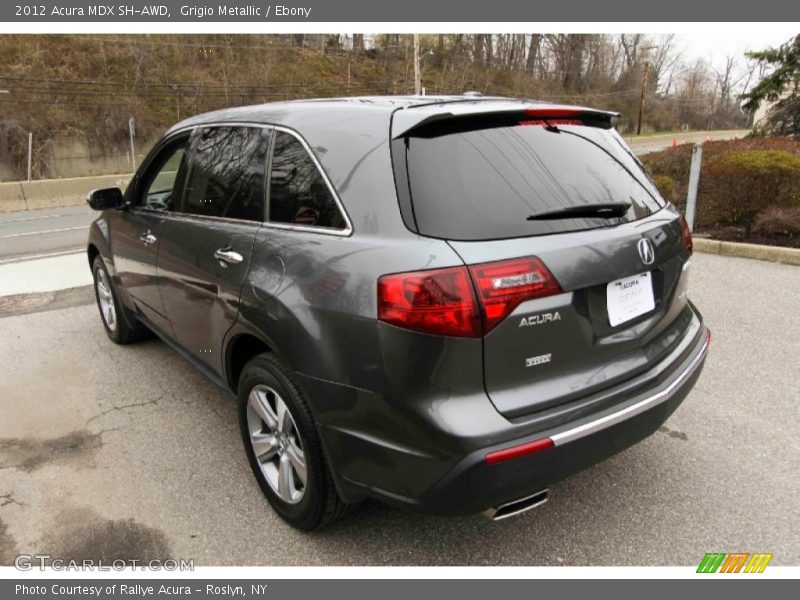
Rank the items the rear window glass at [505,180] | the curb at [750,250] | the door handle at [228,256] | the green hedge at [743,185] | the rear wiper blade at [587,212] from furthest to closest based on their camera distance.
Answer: the green hedge at [743,185] < the curb at [750,250] < the door handle at [228,256] < the rear wiper blade at [587,212] < the rear window glass at [505,180]

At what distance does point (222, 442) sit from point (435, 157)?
84.9 inches

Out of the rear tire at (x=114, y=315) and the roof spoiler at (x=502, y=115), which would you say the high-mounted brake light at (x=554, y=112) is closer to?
the roof spoiler at (x=502, y=115)

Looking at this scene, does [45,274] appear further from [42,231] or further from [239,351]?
[239,351]

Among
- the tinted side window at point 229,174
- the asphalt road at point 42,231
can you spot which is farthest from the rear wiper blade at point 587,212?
the asphalt road at point 42,231

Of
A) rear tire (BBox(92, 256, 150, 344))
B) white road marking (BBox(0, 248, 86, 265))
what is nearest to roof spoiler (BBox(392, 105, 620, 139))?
rear tire (BBox(92, 256, 150, 344))

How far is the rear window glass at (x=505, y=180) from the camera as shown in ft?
6.73

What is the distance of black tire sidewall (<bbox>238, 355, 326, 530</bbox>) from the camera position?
2324 millimetres

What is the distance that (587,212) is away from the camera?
2.27 m

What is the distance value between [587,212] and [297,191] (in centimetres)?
120

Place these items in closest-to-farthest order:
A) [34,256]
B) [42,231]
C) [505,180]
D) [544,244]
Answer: [544,244]
[505,180]
[34,256]
[42,231]

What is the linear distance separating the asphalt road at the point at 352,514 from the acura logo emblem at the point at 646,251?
1.16m

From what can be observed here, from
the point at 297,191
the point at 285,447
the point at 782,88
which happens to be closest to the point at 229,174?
the point at 297,191

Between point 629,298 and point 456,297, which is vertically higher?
point 456,297
